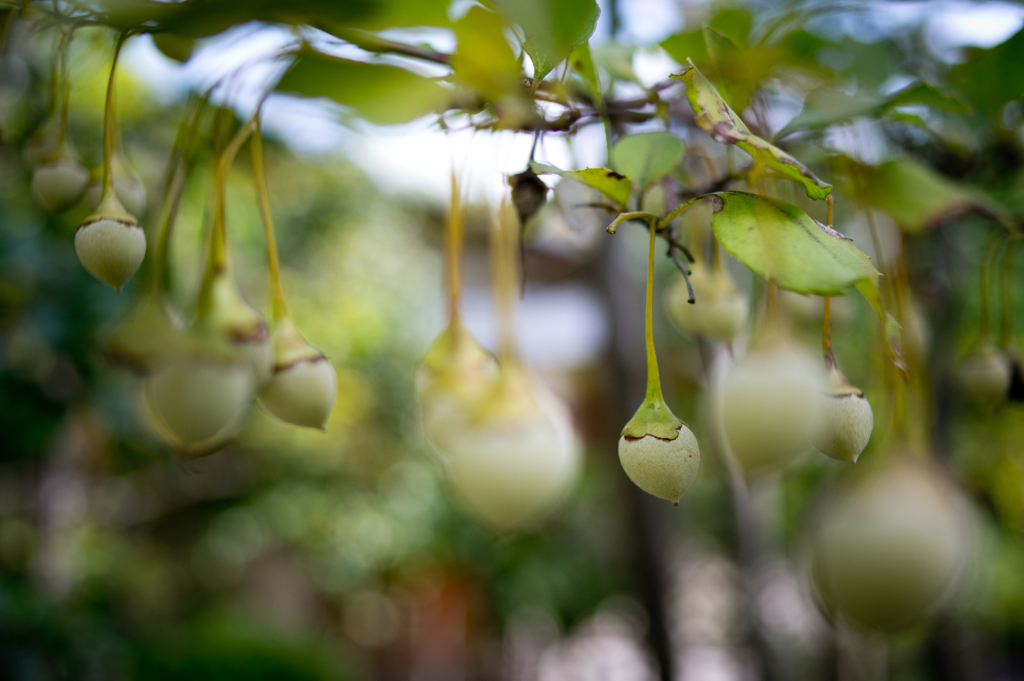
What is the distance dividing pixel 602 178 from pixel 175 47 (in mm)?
192

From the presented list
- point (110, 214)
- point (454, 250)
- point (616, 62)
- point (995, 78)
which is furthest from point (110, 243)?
point (995, 78)

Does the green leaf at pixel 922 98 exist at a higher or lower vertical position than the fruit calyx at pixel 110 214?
higher

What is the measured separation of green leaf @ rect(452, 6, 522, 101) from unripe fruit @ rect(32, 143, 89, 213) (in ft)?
0.54

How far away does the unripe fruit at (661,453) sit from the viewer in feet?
0.60

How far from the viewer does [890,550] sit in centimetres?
16

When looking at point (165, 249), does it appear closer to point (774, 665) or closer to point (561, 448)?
point (561, 448)

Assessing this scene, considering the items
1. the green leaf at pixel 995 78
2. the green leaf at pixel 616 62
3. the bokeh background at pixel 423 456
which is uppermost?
the green leaf at pixel 995 78

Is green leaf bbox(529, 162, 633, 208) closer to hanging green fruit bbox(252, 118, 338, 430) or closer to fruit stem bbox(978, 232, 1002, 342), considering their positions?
hanging green fruit bbox(252, 118, 338, 430)

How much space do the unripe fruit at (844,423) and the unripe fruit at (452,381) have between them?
0.36 feet

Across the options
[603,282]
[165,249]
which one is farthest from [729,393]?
[603,282]

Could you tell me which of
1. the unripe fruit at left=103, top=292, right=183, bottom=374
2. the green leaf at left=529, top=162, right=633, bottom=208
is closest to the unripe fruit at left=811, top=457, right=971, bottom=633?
the green leaf at left=529, top=162, right=633, bottom=208

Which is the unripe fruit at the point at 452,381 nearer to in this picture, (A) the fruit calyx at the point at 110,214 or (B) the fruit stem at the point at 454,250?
(B) the fruit stem at the point at 454,250

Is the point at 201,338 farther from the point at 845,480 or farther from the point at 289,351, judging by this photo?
the point at 845,480

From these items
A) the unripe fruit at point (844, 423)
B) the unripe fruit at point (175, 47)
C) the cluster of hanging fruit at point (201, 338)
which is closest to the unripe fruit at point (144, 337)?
the cluster of hanging fruit at point (201, 338)
